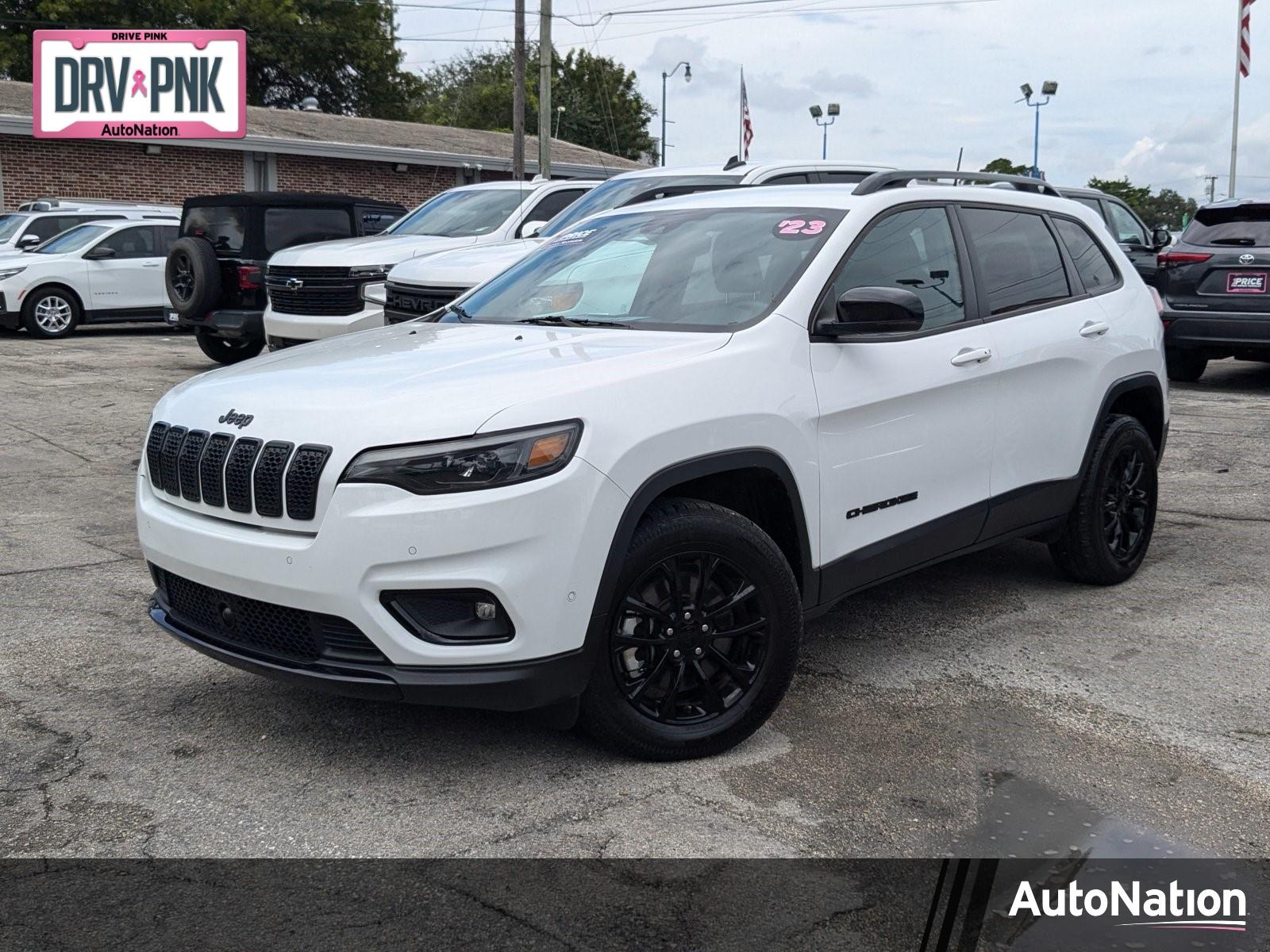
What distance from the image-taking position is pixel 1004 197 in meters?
5.50

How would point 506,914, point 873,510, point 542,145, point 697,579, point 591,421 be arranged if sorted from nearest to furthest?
point 506,914 < point 591,421 < point 697,579 < point 873,510 < point 542,145

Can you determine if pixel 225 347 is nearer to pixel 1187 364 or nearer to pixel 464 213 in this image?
pixel 464 213

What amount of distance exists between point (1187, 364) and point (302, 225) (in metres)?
8.96

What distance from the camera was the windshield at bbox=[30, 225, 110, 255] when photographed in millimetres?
17609

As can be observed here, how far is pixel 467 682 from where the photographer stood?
3543 millimetres

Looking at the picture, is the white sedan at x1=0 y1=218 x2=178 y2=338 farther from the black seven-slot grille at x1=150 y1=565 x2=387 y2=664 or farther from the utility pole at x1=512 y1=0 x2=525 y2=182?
the black seven-slot grille at x1=150 y1=565 x2=387 y2=664


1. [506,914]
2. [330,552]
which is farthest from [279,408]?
[506,914]

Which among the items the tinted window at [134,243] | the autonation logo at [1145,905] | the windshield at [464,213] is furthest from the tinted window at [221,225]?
the autonation logo at [1145,905]

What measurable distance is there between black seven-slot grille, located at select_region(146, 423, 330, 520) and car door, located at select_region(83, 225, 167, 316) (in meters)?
14.7

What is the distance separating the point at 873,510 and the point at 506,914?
2.02 meters

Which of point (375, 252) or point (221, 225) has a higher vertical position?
point (221, 225)

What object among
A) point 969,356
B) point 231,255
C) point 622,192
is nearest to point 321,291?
point 231,255

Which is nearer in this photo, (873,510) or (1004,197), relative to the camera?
(873,510)

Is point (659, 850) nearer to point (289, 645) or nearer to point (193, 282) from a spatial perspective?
point (289, 645)
